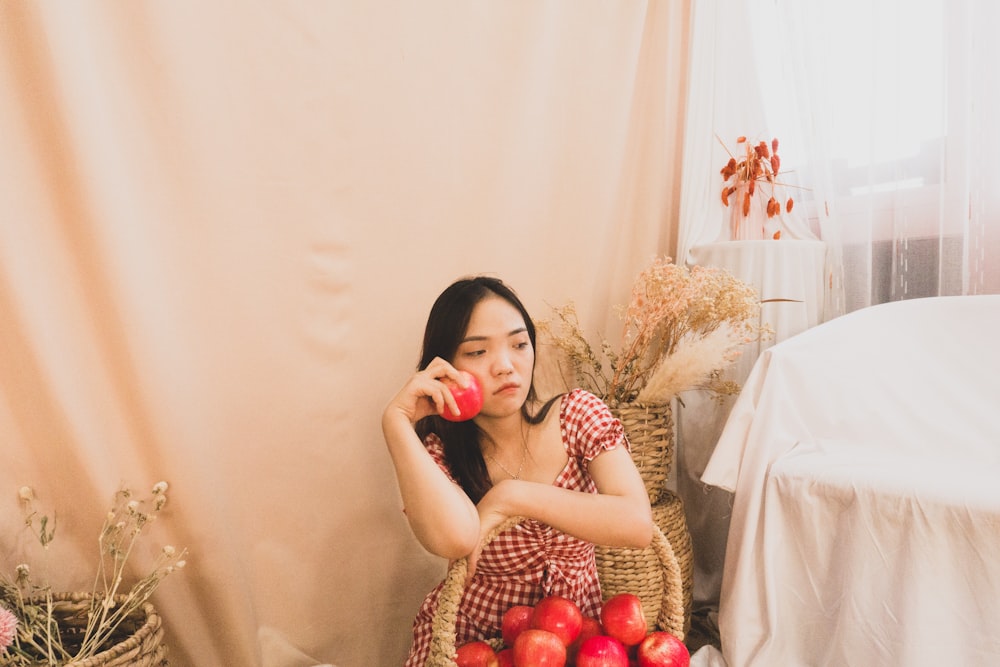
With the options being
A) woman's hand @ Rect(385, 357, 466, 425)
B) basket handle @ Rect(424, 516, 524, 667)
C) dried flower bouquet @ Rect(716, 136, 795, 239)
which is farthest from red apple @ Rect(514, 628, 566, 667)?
dried flower bouquet @ Rect(716, 136, 795, 239)

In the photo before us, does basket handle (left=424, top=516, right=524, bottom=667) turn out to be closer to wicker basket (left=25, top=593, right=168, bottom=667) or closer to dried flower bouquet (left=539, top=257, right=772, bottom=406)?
wicker basket (left=25, top=593, right=168, bottom=667)

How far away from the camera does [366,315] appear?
4.80 ft

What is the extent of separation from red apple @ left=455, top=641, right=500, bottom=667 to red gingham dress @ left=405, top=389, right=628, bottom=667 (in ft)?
0.61

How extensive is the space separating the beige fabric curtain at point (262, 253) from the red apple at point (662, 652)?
75cm

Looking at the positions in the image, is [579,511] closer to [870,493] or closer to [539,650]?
[539,650]

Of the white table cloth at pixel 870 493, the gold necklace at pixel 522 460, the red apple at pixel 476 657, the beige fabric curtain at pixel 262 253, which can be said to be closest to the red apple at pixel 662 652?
the red apple at pixel 476 657

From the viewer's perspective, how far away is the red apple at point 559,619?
3.10ft

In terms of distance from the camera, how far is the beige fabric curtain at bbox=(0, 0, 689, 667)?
1112 millimetres

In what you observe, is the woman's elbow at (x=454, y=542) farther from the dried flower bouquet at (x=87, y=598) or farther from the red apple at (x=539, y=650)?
the dried flower bouquet at (x=87, y=598)

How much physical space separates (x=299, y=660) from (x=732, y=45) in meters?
2.09

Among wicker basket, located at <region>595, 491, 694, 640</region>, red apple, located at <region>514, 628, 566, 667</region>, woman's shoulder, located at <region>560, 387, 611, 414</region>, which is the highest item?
woman's shoulder, located at <region>560, 387, 611, 414</region>

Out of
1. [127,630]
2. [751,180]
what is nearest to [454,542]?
[127,630]

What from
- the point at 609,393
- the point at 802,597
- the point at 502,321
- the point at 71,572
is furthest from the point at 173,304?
the point at 802,597

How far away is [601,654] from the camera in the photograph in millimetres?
886
